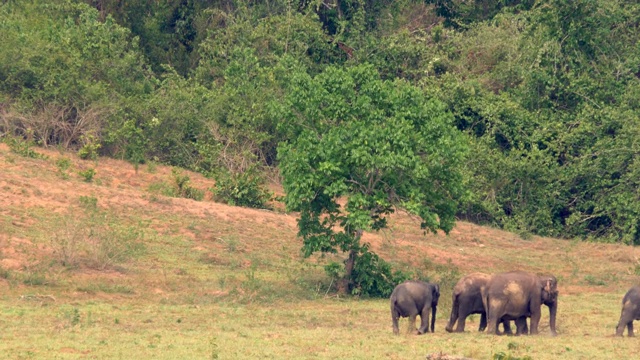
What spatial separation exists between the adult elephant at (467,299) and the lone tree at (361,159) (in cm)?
359

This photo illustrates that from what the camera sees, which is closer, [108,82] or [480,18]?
[108,82]

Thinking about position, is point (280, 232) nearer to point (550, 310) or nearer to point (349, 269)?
point (349, 269)

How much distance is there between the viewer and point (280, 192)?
29.4m

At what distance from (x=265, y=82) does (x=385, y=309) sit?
14251 mm

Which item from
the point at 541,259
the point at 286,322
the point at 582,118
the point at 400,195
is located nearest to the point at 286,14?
the point at 582,118

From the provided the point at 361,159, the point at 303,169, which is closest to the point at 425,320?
the point at 361,159

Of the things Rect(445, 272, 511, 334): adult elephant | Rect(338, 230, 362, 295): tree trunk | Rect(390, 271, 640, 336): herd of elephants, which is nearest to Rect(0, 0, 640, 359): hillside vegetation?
Rect(338, 230, 362, 295): tree trunk

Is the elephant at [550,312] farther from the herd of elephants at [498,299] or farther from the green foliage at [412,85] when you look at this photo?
the green foliage at [412,85]

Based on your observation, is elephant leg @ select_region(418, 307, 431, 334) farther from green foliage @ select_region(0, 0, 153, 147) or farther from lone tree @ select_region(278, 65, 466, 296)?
green foliage @ select_region(0, 0, 153, 147)

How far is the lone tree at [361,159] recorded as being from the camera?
1991cm

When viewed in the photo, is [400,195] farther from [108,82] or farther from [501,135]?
[108,82]

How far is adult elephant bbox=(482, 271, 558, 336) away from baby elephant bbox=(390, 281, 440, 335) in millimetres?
798

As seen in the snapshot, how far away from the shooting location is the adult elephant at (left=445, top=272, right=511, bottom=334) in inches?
634

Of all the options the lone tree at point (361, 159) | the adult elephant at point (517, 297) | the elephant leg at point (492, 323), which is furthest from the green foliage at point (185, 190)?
the elephant leg at point (492, 323)
